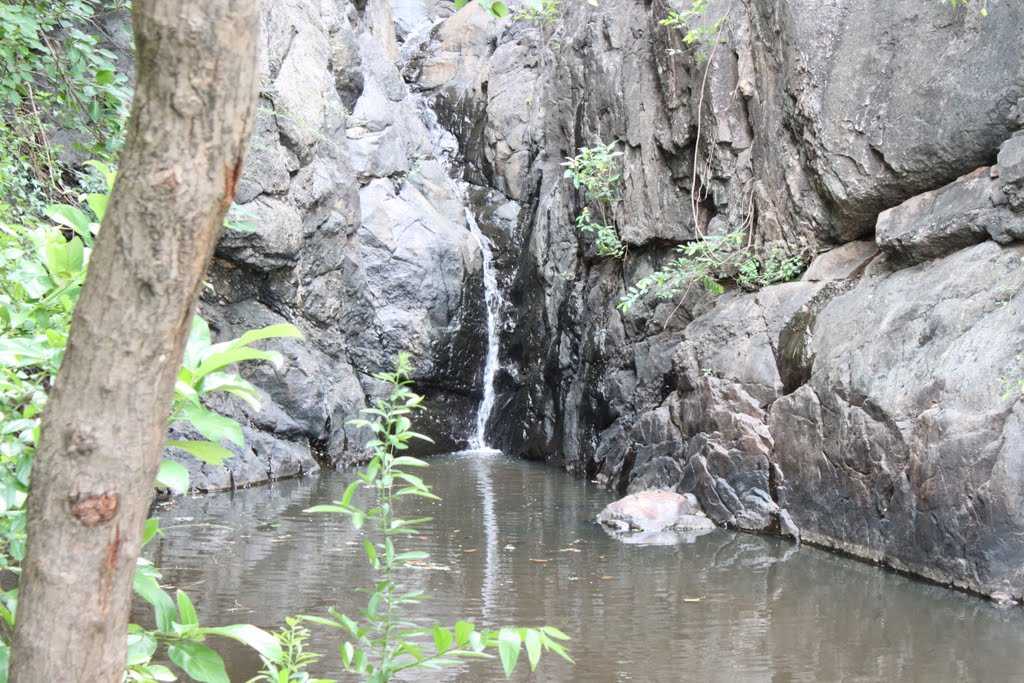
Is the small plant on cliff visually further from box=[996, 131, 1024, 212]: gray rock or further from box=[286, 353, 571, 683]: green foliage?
box=[286, 353, 571, 683]: green foliage

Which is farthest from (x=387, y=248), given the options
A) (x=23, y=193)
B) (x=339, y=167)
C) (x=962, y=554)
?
(x=962, y=554)

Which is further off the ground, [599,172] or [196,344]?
[599,172]

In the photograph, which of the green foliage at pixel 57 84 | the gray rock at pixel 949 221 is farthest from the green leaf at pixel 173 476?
the gray rock at pixel 949 221

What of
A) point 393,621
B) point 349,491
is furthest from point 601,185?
point 349,491

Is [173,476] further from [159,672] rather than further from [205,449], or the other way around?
[159,672]

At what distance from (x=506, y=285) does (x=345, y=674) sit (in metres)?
12.0

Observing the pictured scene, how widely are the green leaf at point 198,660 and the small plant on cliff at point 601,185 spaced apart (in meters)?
11.3

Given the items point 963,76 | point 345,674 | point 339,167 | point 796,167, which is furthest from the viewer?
point 339,167

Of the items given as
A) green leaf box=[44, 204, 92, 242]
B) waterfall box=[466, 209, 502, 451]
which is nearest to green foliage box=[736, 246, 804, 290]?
waterfall box=[466, 209, 502, 451]

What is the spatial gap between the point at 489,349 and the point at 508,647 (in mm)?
14617

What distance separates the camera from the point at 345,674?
5.10 metres

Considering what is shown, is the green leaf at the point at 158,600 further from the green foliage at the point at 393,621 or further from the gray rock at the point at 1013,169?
the gray rock at the point at 1013,169

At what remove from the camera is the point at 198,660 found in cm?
160

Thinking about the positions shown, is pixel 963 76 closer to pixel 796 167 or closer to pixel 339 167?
pixel 796 167
